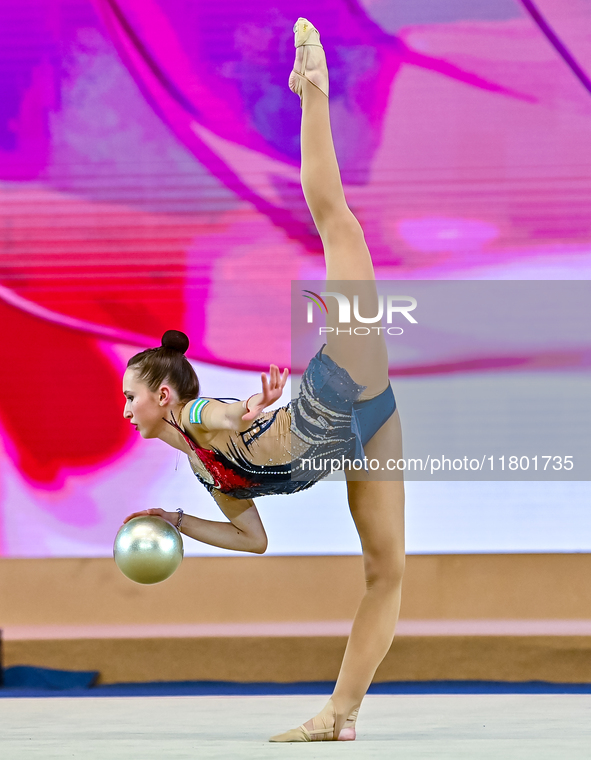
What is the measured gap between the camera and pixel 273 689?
321cm

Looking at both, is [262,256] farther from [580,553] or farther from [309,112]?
[580,553]

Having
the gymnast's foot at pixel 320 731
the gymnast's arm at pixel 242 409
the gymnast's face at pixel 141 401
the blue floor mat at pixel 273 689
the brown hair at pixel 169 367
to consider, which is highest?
the brown hair at pixel 169 367

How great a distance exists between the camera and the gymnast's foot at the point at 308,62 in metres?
2.26

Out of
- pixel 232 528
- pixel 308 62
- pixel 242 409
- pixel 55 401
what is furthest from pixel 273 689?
pixel 308 62

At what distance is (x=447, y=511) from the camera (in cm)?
345

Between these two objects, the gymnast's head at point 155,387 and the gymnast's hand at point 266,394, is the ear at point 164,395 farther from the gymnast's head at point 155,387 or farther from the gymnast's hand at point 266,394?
the gymnast's hand at point 266,394

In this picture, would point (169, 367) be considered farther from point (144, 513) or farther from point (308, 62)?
point (308, 62)

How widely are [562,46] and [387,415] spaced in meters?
2.18

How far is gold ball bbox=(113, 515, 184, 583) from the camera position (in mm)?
2074

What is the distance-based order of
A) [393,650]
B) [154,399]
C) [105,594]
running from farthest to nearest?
[105,594] < [393,650] < [154,399]

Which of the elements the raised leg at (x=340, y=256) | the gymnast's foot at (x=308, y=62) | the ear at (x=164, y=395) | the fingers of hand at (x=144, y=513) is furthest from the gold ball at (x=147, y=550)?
the gymnast's foot at (x=308, y=62)

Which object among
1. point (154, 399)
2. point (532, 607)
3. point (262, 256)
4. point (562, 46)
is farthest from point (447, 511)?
→ point (562, 46)

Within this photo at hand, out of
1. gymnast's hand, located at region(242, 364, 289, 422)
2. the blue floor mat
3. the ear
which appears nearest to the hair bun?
the ear

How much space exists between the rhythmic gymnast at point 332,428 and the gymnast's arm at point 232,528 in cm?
5
